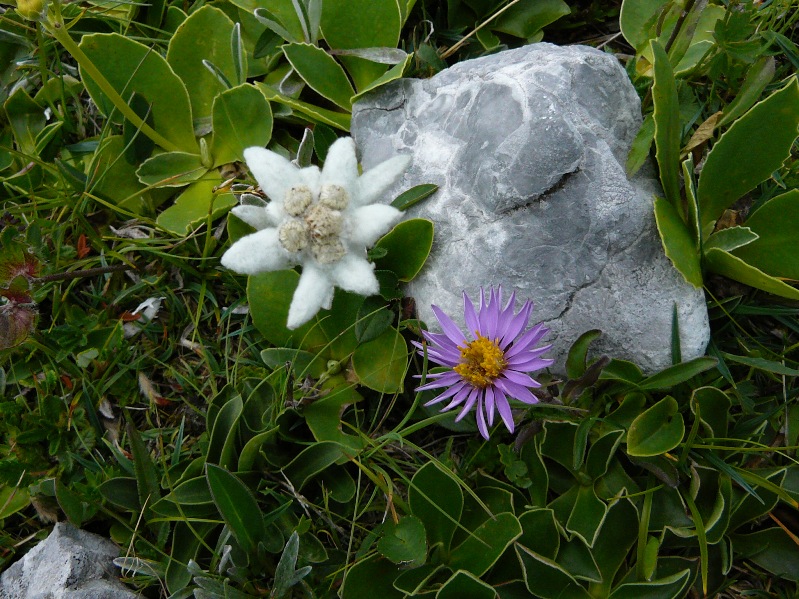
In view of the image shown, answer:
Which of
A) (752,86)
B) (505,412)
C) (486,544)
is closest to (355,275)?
(505,412)

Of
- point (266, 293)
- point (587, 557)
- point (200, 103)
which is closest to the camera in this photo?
point (587, 557)

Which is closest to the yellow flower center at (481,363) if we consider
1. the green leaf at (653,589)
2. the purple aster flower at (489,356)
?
the purple aster flower at (489,356)

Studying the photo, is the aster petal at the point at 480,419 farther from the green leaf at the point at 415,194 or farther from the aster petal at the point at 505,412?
the green leaf at the point at 415,194

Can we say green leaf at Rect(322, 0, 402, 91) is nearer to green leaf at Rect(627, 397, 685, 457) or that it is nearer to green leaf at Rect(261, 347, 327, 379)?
green leaf at Rect(261, 347, 327, 379)

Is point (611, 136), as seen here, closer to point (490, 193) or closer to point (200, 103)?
point (490, 193)

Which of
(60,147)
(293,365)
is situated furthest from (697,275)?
(60,147)

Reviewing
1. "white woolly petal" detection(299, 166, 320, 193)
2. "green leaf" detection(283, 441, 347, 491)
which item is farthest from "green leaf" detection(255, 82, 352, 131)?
"green leaf" detection(283, 441, 347, 491)
